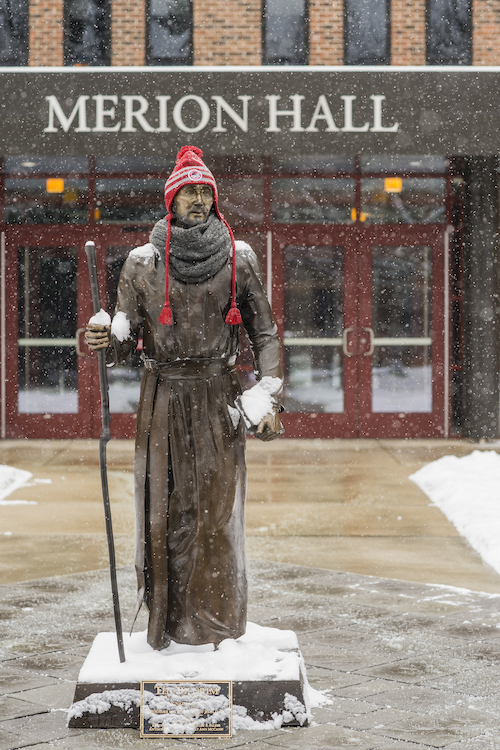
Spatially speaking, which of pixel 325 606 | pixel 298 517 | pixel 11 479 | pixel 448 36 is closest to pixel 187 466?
pixel 325 606

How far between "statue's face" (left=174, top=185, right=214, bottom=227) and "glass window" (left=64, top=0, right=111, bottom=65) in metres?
10.9

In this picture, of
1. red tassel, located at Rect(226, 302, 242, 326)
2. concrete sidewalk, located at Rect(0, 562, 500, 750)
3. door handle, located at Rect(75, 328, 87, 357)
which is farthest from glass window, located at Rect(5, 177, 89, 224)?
red tassel, located at Rect(226, 302, 242, 326)

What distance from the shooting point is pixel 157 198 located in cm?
1525

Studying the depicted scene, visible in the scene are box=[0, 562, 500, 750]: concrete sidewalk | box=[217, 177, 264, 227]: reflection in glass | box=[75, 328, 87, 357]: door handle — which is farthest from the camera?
box=[217, 177, 264, 227]: reflection in glass

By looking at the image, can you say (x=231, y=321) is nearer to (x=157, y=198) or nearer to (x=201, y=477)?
(x=201, y=477)

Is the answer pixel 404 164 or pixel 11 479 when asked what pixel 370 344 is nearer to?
pixel 404 164

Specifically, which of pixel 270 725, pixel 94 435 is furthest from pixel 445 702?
pixel 94 435

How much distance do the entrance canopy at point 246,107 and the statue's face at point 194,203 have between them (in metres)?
9.25

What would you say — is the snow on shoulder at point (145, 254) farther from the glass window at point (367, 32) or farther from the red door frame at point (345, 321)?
the glass window at point (367, 32)

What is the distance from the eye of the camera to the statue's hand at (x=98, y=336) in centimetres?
441

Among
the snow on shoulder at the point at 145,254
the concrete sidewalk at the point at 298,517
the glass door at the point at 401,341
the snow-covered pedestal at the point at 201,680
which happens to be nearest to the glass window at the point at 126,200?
the glass door at the point at 401,341

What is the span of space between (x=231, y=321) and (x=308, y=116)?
958 cm

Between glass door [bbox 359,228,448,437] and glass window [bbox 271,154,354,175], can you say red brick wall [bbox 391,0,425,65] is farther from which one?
glass door [bbox 359,228,448,437]

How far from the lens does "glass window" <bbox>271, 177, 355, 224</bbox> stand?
15.3 metres
